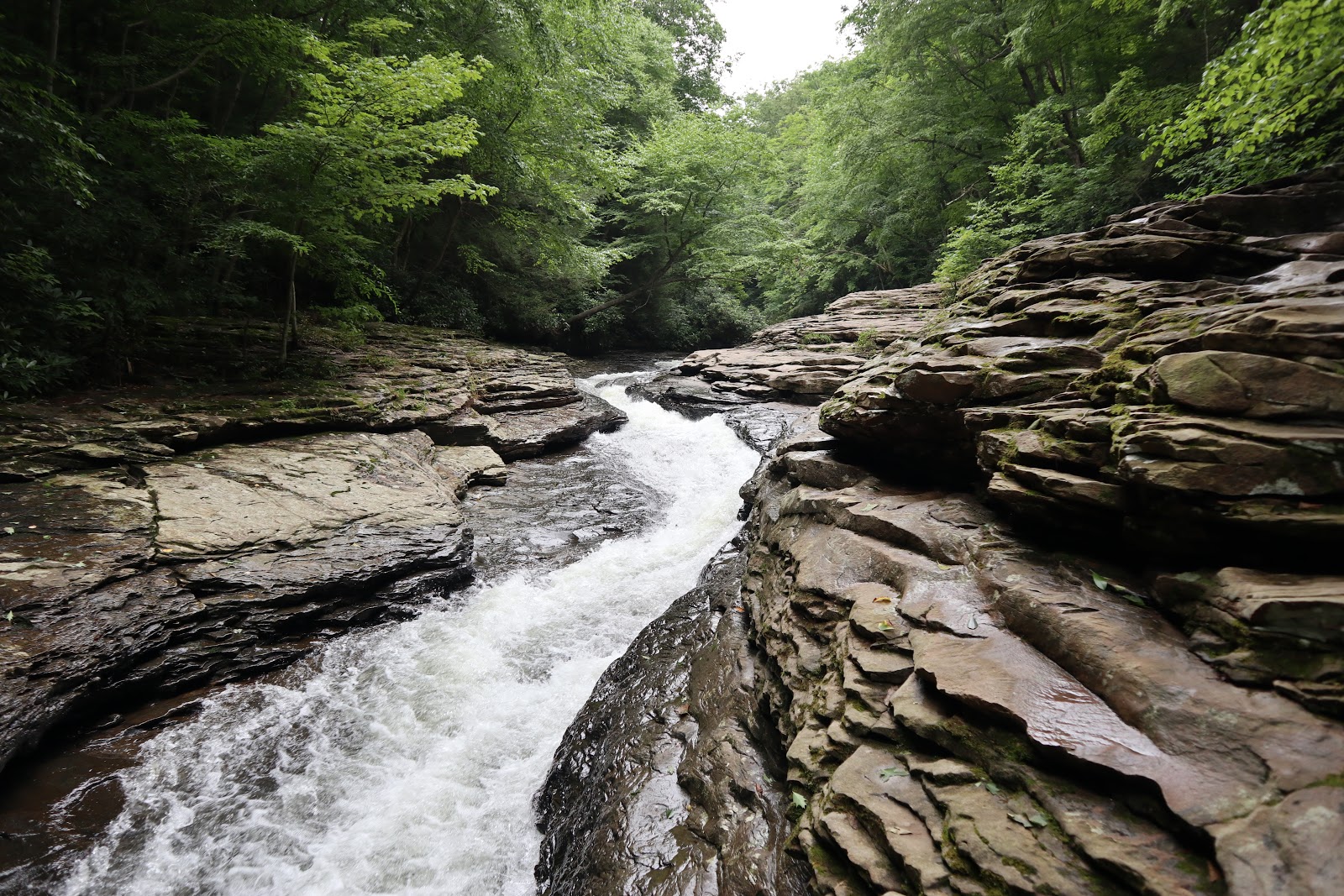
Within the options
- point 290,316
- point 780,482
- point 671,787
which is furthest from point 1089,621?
point 290,316

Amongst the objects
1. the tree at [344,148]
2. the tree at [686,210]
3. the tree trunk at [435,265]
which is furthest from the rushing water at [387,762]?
the tree at [686,210]

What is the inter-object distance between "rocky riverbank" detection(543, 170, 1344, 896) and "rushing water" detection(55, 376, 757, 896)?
83cm

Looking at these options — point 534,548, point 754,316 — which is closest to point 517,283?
point 534,548

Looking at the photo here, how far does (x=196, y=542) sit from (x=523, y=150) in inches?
424

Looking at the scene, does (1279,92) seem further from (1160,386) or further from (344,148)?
(344,148)

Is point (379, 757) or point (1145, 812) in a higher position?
point (1145, 812)

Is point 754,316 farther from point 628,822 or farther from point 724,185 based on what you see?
point 628,822

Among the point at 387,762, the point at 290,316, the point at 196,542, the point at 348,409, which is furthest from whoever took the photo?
the point at 290,316

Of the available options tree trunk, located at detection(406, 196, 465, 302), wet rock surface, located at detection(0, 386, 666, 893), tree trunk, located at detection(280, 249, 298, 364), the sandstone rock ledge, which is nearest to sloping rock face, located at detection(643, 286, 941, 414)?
wet rock surface, located at detection(0, 386, 666, 893)

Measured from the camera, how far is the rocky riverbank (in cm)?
187

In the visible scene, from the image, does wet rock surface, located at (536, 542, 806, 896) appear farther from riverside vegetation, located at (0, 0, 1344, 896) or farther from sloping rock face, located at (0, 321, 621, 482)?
sloping rock face, located at (0, 321, 621, 482)

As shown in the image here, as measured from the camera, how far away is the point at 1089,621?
2641mm

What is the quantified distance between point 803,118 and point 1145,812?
112 ft

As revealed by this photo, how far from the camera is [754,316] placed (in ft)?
84.8
